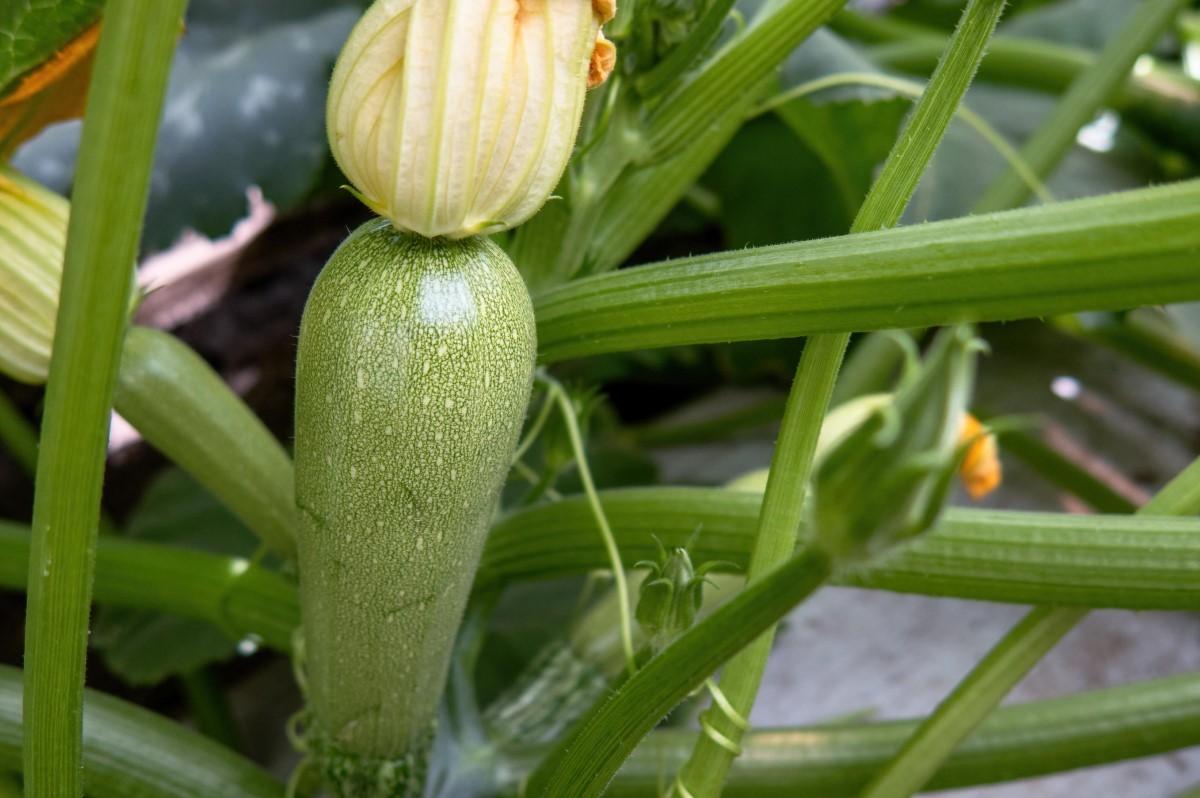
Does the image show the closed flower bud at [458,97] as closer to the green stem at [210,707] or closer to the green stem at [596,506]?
the green stem at [596,506]

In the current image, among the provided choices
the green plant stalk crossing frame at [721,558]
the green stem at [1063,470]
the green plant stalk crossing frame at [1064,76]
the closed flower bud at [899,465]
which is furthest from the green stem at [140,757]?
the green plant stalk crossing frame at [1064,76]

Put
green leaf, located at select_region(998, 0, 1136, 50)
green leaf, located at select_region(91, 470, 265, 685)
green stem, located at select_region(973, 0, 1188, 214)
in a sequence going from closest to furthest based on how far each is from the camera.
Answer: green stem, located at select_region(973, 0, 1188, 214) → green leaf, located at select_region(91, 470, 265, 685) → green leaf, located at select_region(998, 0, 1136, 50)

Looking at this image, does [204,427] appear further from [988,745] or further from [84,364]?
[988,745]

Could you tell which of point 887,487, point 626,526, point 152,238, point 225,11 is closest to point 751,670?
point 626,526

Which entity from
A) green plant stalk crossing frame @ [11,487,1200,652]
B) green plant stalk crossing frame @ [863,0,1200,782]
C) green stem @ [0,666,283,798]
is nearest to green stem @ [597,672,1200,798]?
green plant stalk crossing frame @ [863,0,1200,782]

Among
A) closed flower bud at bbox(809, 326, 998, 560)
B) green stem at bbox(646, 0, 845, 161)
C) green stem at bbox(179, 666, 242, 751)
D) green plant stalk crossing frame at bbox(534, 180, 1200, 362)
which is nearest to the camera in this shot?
closed flower bud at bbox(809, 326, 998, 560)

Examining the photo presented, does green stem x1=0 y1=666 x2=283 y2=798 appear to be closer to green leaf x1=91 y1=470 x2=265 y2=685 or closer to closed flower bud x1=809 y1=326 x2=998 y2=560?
green leaf x1=91 y1=470 x2=265 y2=685

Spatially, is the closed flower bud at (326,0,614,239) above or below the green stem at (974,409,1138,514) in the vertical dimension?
below

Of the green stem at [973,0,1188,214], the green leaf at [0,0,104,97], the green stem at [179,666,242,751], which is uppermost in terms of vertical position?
the green stem at [973,0,1188,214]
